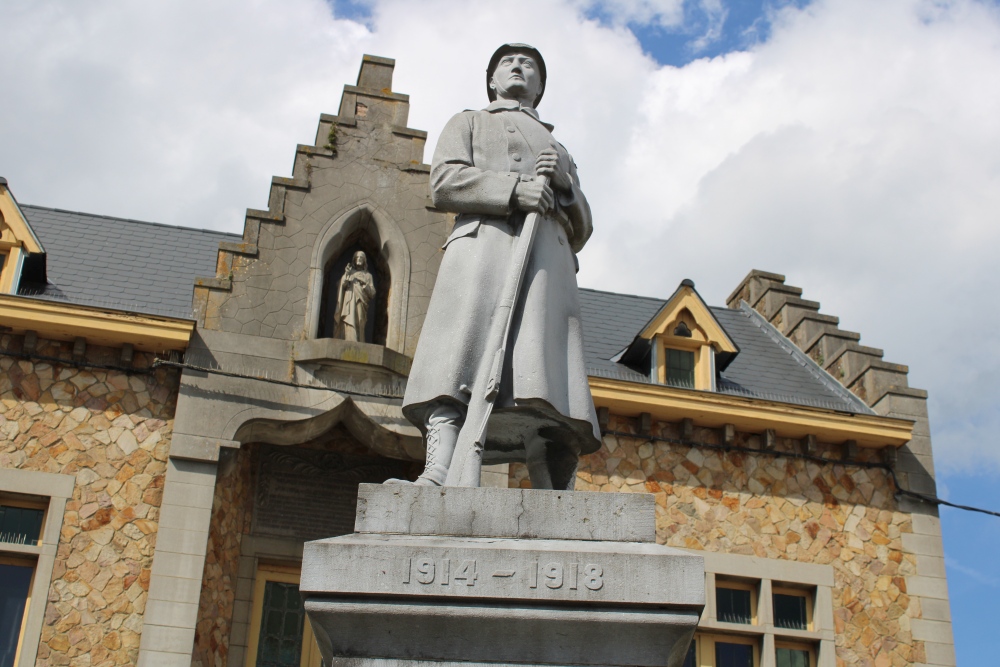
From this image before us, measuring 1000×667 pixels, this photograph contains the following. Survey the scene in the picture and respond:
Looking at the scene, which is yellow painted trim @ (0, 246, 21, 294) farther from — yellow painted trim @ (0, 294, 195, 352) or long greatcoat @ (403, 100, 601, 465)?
long greatcoat @ (403, 100, 601, 465)

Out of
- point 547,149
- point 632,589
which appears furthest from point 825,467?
point 632,589

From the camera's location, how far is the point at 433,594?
4.49 metres

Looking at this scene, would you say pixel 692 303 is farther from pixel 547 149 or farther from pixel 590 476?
pixel 547 149

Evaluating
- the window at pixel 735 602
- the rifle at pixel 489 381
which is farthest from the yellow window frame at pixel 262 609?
the rifle at pixel 489 381

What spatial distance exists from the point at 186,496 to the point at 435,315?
7.11m

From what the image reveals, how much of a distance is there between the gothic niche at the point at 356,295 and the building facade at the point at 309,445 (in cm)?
4

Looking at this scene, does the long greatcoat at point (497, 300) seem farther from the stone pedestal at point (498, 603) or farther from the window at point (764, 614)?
the window at point (764, 614)

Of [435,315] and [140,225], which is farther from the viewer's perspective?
[140,225]

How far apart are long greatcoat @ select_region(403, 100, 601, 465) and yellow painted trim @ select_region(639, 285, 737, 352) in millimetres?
8880

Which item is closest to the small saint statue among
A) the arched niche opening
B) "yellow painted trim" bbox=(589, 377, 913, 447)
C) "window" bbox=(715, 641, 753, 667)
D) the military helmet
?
the arched niche opening

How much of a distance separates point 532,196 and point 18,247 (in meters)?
9.28

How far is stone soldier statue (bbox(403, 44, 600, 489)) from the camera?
5316 millimetres

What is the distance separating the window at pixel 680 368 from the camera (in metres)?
14.8

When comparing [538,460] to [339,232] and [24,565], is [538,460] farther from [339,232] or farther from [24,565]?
[339,232]
